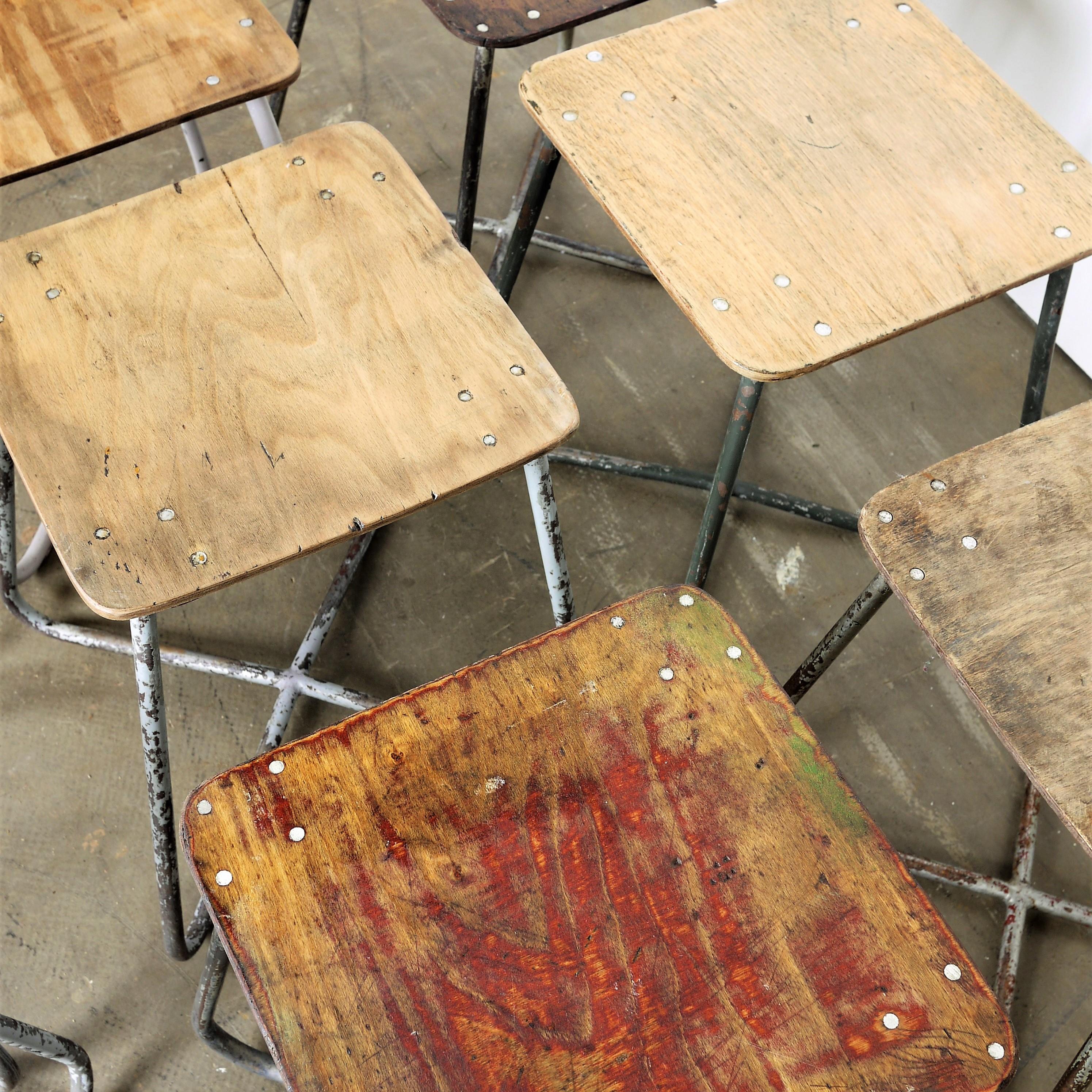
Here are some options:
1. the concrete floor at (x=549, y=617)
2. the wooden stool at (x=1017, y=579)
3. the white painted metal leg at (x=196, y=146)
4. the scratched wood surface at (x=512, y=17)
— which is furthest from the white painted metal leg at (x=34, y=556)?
the wooden stool at (x=1017, y=579)

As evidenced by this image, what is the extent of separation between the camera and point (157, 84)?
1286 millimetres

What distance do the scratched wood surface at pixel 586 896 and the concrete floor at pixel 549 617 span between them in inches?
28.0

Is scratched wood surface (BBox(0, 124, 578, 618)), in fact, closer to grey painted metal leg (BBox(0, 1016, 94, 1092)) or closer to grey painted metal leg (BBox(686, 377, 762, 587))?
grey painted metal leg (BBox(686, 377, 762, 587))

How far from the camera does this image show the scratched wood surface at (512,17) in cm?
143

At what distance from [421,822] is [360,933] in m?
0.10

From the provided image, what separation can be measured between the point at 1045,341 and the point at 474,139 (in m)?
0.86

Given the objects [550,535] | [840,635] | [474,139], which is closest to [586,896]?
[550,535]

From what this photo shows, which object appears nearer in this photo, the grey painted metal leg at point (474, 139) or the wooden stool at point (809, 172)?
the wooden stool at point (809, 172)

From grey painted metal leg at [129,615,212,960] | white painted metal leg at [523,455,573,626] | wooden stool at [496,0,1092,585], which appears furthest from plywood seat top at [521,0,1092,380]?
grey painted metal leg at [129,615,212,960]

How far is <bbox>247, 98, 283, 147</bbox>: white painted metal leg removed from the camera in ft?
4.67

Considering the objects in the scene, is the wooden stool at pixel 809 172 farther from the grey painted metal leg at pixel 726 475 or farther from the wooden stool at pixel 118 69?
the wooden stool at pixel 118 69

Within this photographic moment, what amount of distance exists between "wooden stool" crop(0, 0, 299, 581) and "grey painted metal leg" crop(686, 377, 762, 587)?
2.17ft

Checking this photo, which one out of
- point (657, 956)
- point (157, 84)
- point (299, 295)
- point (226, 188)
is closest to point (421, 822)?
point (657, 956)

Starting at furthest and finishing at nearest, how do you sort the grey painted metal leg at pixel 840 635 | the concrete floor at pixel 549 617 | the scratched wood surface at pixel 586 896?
the concrete floor at pixel 549 617, the grey painted metal leg at pixel 840 635, the scratched wood surface at pixel 586 896
